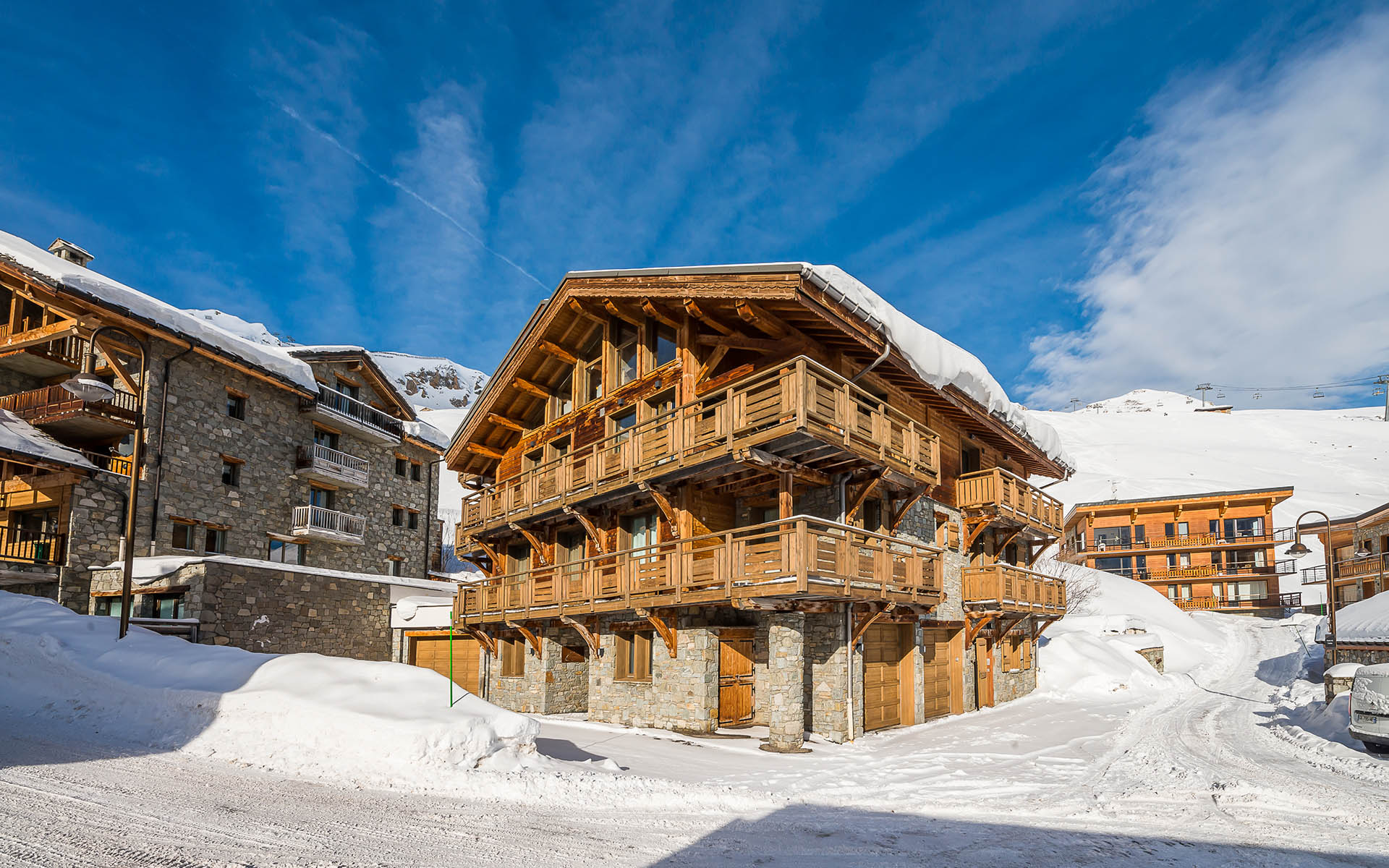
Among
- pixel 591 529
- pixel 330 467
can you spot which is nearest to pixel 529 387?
pixel 591 529

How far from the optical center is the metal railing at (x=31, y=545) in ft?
74.1

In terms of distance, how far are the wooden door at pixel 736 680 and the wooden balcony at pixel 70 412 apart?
18.5m

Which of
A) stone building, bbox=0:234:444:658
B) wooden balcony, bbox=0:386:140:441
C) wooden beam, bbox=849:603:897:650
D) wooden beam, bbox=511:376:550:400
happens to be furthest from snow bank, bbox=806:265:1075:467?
wooden balcony, bbox=0:386:140:441

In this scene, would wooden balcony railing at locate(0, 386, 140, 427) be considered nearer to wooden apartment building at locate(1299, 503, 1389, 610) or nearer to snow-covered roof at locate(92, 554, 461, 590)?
snow-covered roof at locate(92, 554, 461, 590)

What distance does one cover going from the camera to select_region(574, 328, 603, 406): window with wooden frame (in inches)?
873

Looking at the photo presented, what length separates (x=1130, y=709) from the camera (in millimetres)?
21156

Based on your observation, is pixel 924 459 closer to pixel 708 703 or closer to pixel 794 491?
pixel 794 491

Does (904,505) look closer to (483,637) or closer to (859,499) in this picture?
(859,499)

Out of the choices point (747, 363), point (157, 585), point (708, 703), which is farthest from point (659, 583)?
point (157, 585)

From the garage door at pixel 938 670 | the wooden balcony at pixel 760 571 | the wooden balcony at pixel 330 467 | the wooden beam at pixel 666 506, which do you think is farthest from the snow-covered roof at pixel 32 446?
the garage door at pixel 938 670

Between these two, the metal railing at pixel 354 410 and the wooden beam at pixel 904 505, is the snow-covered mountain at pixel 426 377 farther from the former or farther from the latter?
the wooden beam at pixel 904 505

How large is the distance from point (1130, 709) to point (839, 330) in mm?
14100

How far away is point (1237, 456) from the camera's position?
8994cm

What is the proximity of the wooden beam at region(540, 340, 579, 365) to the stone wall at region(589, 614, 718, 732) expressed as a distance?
306 inches
